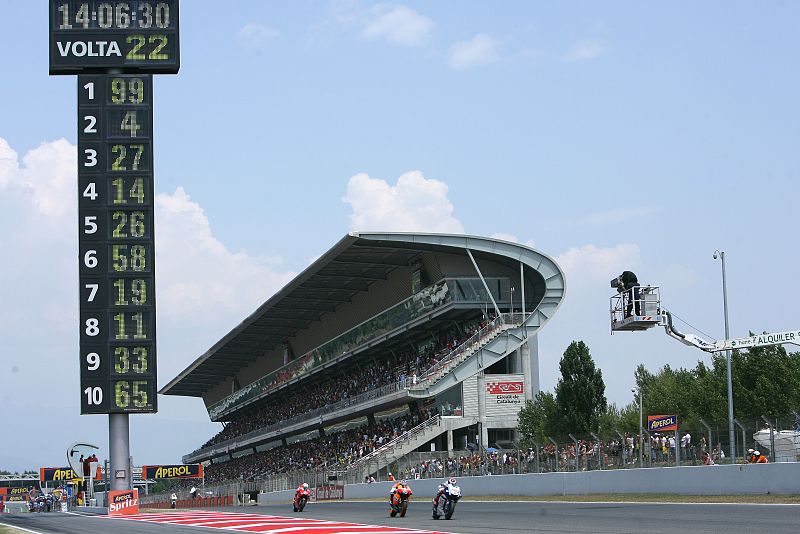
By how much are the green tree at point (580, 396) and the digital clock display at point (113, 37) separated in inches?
959

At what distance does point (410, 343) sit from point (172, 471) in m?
16.0

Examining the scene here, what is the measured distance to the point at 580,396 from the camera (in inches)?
2254

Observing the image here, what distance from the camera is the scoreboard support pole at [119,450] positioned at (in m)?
47.6

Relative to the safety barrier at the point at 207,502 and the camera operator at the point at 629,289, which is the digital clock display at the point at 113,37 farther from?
the camera operator at the point at 629,289

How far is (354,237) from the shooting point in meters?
57.8

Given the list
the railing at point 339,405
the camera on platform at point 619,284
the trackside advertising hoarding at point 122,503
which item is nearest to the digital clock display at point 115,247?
the trackside advertising hoarding at point 122,503

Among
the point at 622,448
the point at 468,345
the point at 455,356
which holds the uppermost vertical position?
the point at 468,345

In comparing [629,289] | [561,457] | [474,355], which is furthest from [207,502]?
[629,289]

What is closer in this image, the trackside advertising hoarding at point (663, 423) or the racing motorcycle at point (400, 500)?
the racing motorcycle at point (400, 500)

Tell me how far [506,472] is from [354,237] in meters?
17.7

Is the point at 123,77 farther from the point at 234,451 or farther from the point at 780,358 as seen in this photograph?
the point at 234,451

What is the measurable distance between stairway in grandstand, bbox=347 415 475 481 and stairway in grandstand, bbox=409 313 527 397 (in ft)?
5.38

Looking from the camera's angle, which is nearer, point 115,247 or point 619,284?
point 619,284

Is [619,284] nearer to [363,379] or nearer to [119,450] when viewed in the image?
[119,450]
